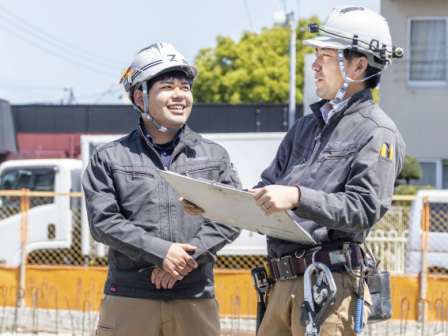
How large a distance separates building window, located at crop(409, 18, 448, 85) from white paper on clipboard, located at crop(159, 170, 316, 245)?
59.8 ft

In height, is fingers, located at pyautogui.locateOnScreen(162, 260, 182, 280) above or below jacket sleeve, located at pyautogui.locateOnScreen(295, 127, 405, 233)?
below

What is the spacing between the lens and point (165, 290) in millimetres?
4324

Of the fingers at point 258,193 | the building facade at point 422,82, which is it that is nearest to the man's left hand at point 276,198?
the fingers at point 258,193

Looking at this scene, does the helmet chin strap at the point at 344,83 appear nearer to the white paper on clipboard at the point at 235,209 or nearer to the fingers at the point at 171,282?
the white paper on clipboard at the point at 235,209

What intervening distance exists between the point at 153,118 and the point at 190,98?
0.69 ft

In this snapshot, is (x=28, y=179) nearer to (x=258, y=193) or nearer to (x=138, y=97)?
(x=138, y=97)

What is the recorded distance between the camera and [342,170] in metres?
3.56

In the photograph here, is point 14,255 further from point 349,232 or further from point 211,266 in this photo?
point 349,232

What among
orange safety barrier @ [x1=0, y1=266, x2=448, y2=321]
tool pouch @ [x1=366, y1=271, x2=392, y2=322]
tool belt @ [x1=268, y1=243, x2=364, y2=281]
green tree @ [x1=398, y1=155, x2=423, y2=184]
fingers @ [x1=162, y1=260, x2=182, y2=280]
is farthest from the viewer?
green tree @ [x1=398, y1=155, x2=423, y2=184]

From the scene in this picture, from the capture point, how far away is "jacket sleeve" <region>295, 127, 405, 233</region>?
11.0 ft

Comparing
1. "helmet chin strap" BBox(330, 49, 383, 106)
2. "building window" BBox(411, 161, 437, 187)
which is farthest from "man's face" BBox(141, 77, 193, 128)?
"building window" BBox(411, 161, 437, 187)

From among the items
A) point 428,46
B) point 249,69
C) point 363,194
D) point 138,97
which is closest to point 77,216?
point 138,97

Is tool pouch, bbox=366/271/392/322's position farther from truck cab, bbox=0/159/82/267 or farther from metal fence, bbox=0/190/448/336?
truck cab, bbox=0/159/82/267

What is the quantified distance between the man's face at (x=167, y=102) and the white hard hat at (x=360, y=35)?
0.93m
